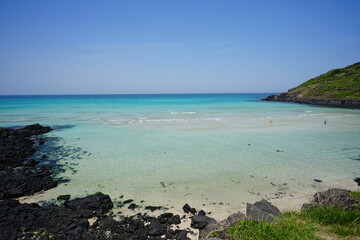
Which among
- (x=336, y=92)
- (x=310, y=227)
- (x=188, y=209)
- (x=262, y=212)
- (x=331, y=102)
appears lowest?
(x=188, y=209)

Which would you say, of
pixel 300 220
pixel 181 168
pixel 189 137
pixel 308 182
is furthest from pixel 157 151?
pixel 300 220

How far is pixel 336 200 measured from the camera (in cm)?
650

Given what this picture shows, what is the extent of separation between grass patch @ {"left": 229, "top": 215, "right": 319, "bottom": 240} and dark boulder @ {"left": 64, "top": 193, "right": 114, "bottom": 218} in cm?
493

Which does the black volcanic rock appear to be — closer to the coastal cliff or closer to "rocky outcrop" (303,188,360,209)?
"rocky outcrop" (303,188,360,209)

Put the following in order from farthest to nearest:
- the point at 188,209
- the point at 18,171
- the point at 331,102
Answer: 1. the point at 331,102
2. the point at 18,171
3. the point at 188,209

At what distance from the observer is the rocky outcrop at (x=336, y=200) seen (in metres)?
6.29

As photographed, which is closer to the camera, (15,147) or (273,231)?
(273,231)

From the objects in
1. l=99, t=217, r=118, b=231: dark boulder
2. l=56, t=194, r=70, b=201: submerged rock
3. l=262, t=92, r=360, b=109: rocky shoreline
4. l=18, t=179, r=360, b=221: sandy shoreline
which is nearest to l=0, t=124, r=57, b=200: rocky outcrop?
l=18, t=179, r=360, b=221: sandy shoreline

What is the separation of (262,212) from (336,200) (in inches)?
90.6

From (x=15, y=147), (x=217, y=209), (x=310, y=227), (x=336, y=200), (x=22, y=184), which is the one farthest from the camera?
(x=15, y=147)

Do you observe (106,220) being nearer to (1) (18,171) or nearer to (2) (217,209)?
(2) (217,209)

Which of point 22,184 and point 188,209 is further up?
point 22,184

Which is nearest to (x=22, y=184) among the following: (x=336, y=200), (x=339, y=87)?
(x=336, y=200)

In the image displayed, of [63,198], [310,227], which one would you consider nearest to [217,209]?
[310,227]
